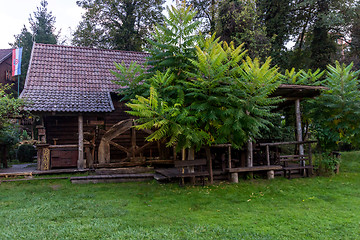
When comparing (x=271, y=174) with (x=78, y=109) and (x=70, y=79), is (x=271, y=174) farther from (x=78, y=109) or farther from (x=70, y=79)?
(x=70, y=79)

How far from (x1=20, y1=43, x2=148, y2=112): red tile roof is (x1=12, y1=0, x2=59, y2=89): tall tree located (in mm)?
16860

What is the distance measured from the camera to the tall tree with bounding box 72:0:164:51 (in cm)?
2394

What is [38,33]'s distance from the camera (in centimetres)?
3136

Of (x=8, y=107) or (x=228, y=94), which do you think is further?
(x=8, y=107)

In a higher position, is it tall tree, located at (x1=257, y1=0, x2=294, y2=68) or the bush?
tall tree, located at (x1=257, y1=0, x2=294, y2=68)

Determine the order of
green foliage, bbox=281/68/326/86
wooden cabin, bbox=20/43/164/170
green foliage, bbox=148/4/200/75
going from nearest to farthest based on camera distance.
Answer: green foliage, bbox=148/4/200/75, green foliage, bbox=281/68/326/86, wooden cabin, bbox=20/43/164/170

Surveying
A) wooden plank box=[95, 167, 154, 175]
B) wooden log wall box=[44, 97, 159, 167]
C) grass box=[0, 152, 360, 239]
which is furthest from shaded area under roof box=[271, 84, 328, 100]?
wooden log wall box=[44, 97, 159, 167]

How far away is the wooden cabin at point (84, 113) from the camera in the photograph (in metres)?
10.7

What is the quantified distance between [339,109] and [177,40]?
6.47 m

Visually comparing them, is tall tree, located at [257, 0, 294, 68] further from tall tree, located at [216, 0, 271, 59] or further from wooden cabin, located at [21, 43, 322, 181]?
wooden cabin, located at [21, 43, 322, 181]

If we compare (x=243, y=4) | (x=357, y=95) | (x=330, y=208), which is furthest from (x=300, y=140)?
(x=243, y=4)

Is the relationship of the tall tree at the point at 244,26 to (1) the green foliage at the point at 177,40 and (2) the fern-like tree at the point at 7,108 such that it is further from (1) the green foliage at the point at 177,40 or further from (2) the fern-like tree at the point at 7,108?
(2) the fern-like tree at the point at 7,108

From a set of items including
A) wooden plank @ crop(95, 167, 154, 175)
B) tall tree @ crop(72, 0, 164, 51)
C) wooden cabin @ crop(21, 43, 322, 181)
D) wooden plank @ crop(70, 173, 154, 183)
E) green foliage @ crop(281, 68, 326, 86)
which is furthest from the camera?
tall tree @ crop(72, 0, 164, 51)

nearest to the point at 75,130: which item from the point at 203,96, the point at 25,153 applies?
the point at 25,153
